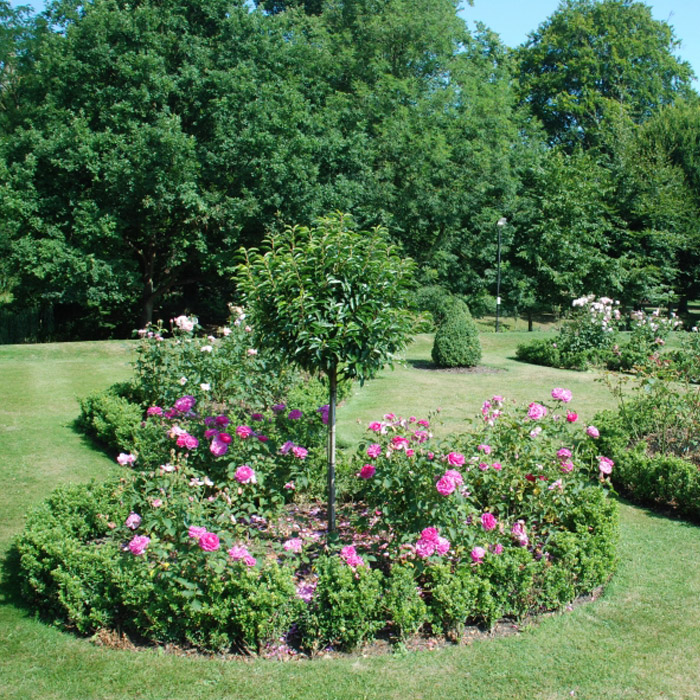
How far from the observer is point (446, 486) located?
392 centimetres

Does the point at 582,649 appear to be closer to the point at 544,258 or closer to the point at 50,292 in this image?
the point at 50,292

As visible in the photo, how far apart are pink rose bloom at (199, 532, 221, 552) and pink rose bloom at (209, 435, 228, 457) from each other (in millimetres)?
948

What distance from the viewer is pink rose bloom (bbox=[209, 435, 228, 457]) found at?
4500 millimetres

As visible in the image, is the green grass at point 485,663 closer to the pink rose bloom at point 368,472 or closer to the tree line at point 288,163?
the pink rose bloom at point 368,472

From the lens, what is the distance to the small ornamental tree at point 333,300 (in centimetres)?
431

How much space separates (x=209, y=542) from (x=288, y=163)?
15.3 m

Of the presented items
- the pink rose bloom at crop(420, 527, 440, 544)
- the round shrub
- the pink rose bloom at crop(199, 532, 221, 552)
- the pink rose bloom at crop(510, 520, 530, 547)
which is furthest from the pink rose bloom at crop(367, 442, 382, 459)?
the round shrub

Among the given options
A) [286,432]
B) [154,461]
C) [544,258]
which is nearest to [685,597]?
[286,432]

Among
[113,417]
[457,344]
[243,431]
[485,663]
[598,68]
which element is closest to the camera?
[485,663]

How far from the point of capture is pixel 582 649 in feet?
12.0

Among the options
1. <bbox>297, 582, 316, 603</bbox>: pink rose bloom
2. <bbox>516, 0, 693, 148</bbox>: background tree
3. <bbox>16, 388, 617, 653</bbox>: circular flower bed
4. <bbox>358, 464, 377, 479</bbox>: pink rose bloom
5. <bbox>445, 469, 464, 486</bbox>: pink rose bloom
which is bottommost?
<bbox>297, 582, 316, 603</bbox>: pink rose bloom

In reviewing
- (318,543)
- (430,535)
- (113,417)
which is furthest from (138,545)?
(113,417)

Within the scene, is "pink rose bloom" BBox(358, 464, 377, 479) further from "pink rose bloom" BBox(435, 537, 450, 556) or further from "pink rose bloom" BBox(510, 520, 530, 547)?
"pink rose bloom" BBox(510, 520, 530, 547)

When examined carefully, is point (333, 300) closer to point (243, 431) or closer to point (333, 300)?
point (333, 300)
